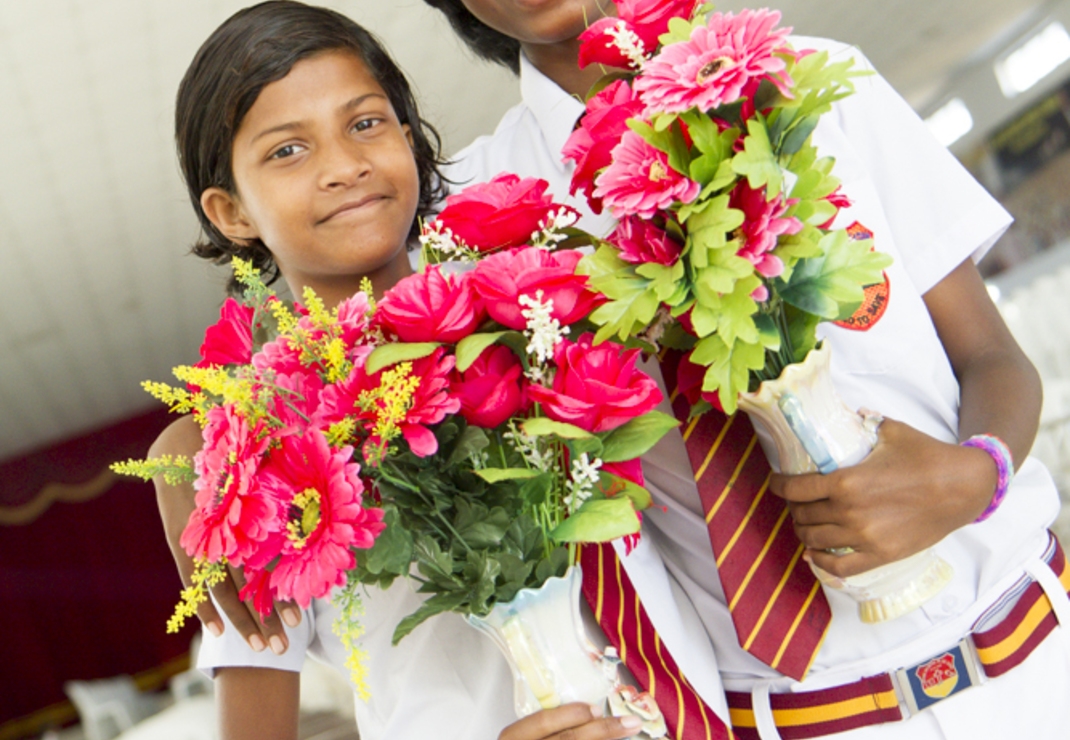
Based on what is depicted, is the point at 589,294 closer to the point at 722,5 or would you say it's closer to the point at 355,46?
the point at 355,46

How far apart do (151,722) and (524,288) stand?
17.8ft

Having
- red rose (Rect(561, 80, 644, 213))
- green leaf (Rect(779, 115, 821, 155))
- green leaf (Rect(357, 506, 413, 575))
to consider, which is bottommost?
green leaf (Rect(357, 506, 413, 575))

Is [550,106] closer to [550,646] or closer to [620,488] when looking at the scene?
[620,488]

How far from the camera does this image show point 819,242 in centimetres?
96

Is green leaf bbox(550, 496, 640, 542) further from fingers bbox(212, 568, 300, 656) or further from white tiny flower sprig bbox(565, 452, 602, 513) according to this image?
fingers bbox(212, 568, 300, 656)

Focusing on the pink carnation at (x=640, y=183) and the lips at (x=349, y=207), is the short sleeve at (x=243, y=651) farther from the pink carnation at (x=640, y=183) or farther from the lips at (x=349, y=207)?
the pink carnation at (x=640, y=183)

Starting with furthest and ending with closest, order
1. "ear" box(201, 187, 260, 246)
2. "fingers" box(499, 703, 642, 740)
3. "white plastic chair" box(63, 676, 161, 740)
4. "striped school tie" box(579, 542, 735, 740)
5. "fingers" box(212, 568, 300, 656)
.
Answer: "white plastic chair" box(63, 676, 161, 740), "ear" box(201, 187, 260, 246), "fingers" box(212, 568, 300, 656), "striped school tie" box(579, 542, 735, 740), "fingers" box(499, 703, 642, 740)

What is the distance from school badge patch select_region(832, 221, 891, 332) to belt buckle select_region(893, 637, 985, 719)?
39 centimetres

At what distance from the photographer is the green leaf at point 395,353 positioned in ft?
2.91

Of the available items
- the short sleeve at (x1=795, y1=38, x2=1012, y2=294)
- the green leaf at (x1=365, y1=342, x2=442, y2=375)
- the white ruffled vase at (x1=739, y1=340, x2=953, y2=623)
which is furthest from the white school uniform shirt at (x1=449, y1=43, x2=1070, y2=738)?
the green leaf at (x1=365, y1=342, x2=442, y2=375)

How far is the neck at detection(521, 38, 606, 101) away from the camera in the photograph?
59.4 inches

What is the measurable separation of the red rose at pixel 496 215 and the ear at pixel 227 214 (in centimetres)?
50

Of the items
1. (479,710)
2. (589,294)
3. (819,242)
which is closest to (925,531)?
(819,242)

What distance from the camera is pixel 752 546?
1147mm
